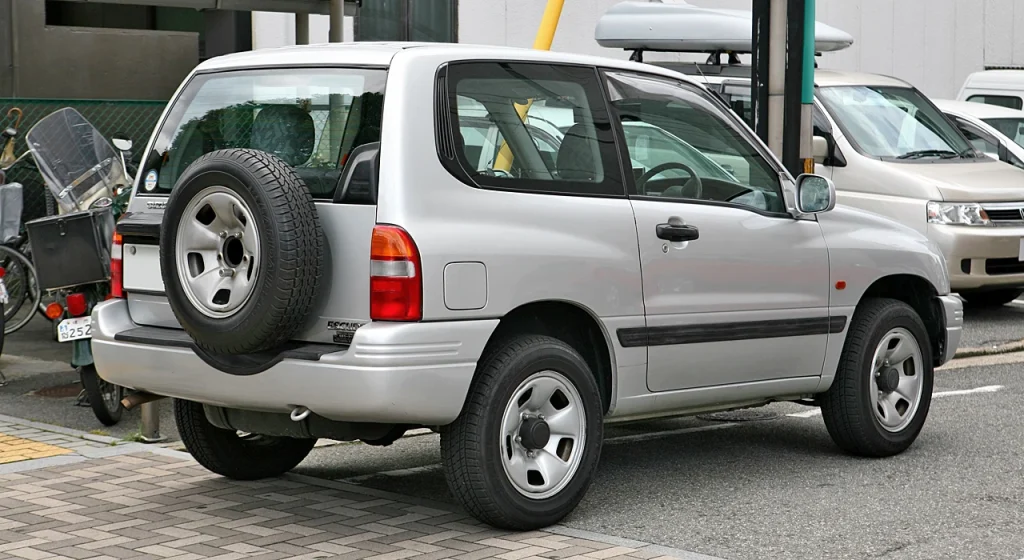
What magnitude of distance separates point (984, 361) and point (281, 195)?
6905mm

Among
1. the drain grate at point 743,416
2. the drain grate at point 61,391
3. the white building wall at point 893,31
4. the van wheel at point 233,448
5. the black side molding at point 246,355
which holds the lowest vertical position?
the drain grate at point 743,416

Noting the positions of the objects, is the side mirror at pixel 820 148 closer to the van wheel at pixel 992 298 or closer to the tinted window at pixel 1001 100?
the van wheel at pixel 992 298

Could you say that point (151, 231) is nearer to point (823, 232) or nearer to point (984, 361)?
point (823, 232)

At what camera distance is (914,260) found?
7.46 meters

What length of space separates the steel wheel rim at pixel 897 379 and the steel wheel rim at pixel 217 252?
3.24 m

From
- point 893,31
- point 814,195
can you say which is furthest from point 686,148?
point 893,31

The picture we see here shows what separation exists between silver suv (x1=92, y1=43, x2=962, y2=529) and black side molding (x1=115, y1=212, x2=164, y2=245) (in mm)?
14

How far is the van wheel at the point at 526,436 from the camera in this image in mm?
5672

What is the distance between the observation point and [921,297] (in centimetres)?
776

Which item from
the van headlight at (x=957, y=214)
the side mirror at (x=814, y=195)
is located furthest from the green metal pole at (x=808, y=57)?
the side mirror at (x=814, y=195)

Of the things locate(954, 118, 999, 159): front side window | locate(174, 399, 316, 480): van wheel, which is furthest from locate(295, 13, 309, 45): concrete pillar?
locate(174, 399, 316, 480): van wheel

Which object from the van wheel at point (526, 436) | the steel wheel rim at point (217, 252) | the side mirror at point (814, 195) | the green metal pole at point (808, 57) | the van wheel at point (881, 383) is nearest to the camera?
the steel wheel rim at point (217, 252)

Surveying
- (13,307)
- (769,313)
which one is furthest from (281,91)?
(13,307)

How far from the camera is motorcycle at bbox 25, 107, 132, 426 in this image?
26.8ft
